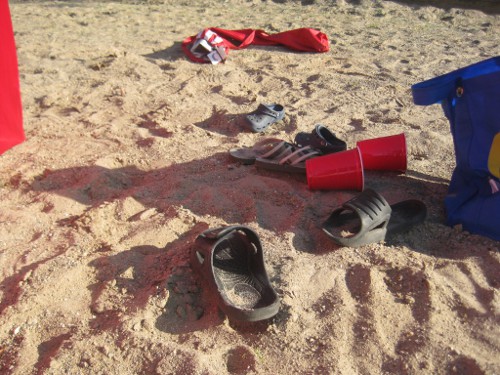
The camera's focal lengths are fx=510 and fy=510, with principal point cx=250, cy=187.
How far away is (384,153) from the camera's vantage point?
2445 millimetres

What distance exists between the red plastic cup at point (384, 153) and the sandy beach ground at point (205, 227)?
6 cm

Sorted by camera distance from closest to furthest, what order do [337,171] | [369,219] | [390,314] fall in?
[390,314]
[369,219]
[337,171]

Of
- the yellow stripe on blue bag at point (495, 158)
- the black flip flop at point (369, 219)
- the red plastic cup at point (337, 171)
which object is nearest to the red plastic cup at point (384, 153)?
the red plastic cup at point (337, 171)

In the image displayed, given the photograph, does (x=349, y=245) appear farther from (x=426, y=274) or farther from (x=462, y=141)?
(x=462, y=141)

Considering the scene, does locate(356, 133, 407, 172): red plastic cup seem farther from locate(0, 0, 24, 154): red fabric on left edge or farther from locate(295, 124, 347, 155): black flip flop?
locate(0, 0, 24, 154): red fabric on left edge

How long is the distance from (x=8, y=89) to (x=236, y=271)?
1686 mm

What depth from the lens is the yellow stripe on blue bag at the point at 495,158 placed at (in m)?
1.93

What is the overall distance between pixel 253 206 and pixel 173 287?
1.95ft

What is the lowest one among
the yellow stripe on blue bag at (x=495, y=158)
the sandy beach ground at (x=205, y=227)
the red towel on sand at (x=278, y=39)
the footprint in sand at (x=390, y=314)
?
the red towel on sand at (x=278, y=39)

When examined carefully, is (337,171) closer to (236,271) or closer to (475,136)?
(475,136)

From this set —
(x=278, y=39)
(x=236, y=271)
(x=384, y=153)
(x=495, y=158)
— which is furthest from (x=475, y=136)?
(x=278, y=39)

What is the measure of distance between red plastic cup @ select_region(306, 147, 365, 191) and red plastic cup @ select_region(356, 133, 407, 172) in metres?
0.22

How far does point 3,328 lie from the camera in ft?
5.15

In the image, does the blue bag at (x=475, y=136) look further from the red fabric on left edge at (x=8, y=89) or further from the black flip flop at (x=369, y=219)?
the red fabric on left edge at (x=8, y=89)
